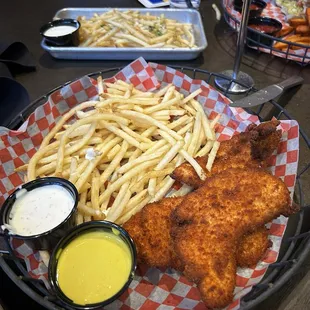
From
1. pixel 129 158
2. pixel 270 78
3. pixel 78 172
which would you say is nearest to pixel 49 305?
pixel 78 172

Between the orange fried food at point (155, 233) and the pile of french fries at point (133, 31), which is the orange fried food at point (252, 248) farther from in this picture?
the pile of french fries at point (133, 31)

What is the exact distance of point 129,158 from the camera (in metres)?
2.40

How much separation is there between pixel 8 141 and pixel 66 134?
0.44m

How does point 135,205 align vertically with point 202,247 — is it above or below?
below

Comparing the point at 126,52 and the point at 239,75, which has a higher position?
the point at 126,52

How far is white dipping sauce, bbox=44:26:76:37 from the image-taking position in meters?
3.66

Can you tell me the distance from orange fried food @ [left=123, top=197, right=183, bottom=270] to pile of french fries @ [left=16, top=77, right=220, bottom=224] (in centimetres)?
12

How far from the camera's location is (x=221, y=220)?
180 centimetres

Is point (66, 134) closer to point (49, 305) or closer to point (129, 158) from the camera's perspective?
point (129, 158)

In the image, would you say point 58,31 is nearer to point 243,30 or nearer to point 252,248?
point 243,30

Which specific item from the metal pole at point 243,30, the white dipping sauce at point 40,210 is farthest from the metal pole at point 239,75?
the white dipping sauce at point 40,210

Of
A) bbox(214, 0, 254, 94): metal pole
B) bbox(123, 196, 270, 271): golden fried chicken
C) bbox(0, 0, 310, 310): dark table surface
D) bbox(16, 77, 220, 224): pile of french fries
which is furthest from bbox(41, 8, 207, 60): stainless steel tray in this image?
bbox(123, 196, 270, 271): golden fried chicken

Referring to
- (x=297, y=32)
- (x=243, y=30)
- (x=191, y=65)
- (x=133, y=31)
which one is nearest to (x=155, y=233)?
(x=243, y=30)

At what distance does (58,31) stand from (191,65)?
4.85 feet
